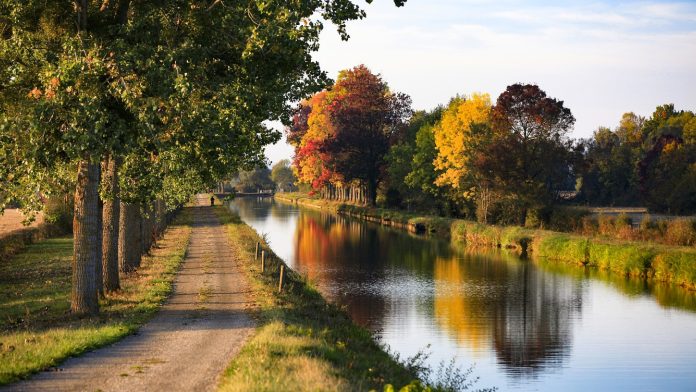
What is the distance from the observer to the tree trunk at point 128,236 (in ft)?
108

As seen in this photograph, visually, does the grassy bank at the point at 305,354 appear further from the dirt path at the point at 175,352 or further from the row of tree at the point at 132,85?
the row of tree at the point at 132,85

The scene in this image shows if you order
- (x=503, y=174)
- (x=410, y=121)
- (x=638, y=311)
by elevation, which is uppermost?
(x=410, y=121)

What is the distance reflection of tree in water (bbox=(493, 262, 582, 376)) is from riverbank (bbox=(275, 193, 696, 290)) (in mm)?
4242

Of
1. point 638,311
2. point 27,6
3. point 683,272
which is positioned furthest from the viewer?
point 683,272

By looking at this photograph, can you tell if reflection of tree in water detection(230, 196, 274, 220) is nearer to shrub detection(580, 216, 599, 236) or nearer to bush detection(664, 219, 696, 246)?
shrub detection(580, 216, 599, 236)

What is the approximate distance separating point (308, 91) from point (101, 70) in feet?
24.1

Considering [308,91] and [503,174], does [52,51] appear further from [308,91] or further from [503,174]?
[503,174]

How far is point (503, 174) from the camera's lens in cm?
6334

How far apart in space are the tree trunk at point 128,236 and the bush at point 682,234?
30433 mm

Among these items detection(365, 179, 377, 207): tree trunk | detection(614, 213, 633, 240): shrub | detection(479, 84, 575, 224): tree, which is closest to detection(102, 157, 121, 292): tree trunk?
detection(614, 213, 633, 240): shrub

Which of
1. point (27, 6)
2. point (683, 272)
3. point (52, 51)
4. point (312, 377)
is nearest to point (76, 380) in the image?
point (312, 377)

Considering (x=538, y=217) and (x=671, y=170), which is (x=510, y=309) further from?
(x=671, y=170)

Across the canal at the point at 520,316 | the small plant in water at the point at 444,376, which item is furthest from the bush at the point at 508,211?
the small plant in water at the point at 444,376

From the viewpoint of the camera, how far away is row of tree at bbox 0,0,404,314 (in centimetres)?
1830
